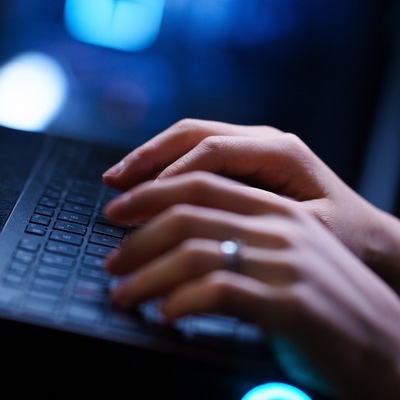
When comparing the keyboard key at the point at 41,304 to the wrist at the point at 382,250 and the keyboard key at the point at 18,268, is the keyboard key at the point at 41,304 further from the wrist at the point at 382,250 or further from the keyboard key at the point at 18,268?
the wrist at the point at 382,250

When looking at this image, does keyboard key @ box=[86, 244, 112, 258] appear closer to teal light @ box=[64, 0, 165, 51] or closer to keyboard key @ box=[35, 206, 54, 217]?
keyboard key @ box=[35, 206, 54, 217]

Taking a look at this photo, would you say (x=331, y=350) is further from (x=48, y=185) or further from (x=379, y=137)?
(x=379, y=137)

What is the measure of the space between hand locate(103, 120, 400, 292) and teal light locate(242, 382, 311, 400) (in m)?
0.23

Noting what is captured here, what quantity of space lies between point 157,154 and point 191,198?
0.63ft

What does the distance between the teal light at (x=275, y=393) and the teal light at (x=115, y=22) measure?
84cm

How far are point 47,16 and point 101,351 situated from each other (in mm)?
870

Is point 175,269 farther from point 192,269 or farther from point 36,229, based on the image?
point 36,229

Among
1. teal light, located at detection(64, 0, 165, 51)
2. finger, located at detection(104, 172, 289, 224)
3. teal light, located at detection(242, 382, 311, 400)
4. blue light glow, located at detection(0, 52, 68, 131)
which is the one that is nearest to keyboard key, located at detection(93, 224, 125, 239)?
finger, located at detection(104, 172, 289, 224)

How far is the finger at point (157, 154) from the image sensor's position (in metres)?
0.68

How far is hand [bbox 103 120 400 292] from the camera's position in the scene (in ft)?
2.12

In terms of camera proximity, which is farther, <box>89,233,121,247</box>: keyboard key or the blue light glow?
the blue light glow

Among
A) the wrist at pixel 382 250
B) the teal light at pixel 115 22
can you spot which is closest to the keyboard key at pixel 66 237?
the wrist at pixel 382 250

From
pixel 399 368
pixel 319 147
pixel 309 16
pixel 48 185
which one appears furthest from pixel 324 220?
pixel 309 16

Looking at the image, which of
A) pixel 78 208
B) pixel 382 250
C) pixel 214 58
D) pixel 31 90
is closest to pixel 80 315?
pixel 78 208
